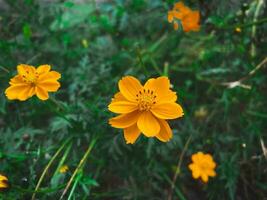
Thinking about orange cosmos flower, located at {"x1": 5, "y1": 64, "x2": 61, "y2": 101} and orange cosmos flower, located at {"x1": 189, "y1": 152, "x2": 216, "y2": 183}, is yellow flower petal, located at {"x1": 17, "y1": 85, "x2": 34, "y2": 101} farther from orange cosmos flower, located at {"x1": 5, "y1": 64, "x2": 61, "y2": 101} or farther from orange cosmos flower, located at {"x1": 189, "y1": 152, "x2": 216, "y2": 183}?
orange cosmos flower, located at {"x1": 189, "y1": 152, "x2": 216, "y2": 183}

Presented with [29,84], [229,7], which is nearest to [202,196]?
[229,7]

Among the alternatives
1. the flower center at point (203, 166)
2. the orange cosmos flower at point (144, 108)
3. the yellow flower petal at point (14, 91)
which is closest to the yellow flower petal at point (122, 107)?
the orange cosmos flower at point (144, 108)

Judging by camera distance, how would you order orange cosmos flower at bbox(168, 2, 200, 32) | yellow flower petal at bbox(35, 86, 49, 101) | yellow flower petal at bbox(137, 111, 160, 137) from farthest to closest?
orange cosmos flower at bbox(168, 2, 200, 32) → yellow flower petal at bbox(35, 86, 49, 101) → yellow flower petal at bbox(137, 111, 160, 137)

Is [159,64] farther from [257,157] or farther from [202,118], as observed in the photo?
[257,157]

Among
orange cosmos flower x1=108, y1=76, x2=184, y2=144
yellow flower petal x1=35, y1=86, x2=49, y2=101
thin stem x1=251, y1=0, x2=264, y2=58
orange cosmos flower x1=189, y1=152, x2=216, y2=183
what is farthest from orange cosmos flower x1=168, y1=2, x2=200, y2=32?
yellow flower petal x1=35, y1=86, x2=49, y2=101

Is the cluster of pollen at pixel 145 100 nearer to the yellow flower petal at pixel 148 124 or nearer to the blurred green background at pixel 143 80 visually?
the yellow flower petal at pixel 148 124

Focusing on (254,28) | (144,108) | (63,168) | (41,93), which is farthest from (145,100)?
(254,28)

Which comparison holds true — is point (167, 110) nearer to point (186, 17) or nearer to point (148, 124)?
point (148, 124)
